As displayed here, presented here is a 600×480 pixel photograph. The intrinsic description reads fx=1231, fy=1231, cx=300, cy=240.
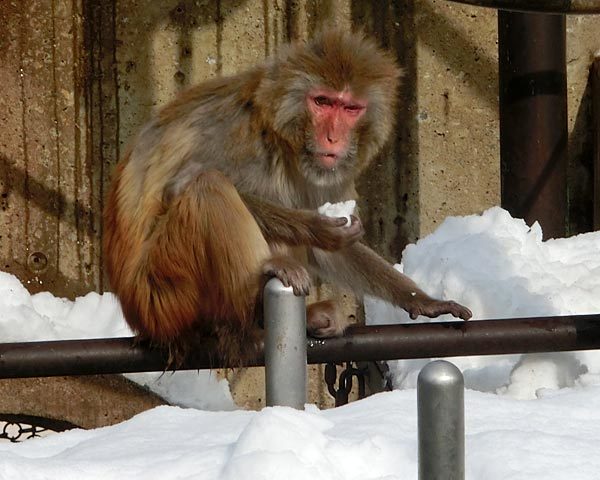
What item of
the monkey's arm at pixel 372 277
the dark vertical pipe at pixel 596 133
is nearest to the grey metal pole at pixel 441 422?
the monkey's arm at pixel 372 277

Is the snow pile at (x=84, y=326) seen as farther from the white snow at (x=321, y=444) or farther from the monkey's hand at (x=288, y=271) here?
the white snow at (x=321, y=444)

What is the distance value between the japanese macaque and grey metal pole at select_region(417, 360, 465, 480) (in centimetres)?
189

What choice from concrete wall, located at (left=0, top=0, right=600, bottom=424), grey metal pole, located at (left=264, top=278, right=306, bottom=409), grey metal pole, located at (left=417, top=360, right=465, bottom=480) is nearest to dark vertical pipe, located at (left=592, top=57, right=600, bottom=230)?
concrete wall, located at (left=0, top=0, right=600, bottom=424)

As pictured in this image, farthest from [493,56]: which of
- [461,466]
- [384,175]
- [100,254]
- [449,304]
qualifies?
[461,466]

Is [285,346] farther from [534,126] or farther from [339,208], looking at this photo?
[534,126]

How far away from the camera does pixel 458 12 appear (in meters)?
6.73

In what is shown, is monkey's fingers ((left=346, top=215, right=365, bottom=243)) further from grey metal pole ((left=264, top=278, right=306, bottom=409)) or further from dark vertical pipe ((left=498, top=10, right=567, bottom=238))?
dark vertical pipe ((left=498, top=10, right=567, bottom=238))

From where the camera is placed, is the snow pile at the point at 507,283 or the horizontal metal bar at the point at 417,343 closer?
the horizontal metal bar at the point at 417,343

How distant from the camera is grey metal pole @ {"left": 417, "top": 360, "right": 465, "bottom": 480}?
200cm

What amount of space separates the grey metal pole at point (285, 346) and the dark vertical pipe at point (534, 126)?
11.3 feet

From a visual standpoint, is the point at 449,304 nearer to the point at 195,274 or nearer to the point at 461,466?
the point at 195,274

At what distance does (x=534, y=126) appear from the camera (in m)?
6.28

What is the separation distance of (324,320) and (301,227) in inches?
21.4

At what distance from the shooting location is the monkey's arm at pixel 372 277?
4566 mm
